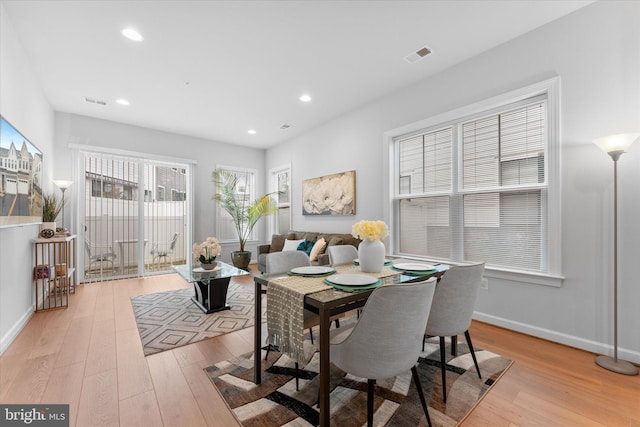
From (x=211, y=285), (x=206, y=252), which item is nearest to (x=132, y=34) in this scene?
(x=206, y=252)

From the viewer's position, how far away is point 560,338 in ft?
7.79

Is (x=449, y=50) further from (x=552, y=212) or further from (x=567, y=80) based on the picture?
(x=552, y=212)

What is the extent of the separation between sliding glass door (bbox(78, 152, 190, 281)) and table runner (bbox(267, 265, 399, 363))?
4.59 meters

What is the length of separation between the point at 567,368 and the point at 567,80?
2378 mm

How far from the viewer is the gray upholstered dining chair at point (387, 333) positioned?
4.00 ft

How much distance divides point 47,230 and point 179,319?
81.7 inches

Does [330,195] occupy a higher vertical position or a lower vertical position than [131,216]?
higher

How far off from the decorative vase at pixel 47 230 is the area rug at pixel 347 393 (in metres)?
2.99

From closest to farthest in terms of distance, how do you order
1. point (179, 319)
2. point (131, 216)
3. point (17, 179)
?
point (17, 179)
point (179, 319)
point (131, 216)

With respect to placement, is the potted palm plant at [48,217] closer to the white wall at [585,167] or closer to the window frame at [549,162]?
the window frame at [549,162]

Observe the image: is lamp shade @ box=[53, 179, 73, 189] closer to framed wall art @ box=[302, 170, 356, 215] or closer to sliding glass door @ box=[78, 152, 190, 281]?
sliding glass door @ box=[78, 152, 190, 281]

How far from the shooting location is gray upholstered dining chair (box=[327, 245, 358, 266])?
2.61 m

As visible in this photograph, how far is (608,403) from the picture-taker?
165 cm

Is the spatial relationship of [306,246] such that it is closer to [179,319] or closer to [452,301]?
[179,319]
